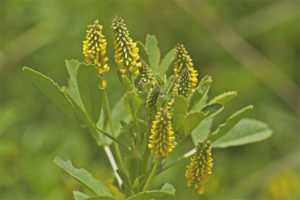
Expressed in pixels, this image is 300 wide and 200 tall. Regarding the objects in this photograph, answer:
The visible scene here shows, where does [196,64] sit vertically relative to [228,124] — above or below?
above

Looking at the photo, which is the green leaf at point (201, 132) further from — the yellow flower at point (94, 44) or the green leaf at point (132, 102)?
the yellow flower at point (94, 44)

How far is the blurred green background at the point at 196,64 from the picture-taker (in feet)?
11.3

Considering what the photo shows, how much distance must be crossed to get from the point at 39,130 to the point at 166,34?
1941 millimetres

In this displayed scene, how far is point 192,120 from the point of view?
64.0 inches

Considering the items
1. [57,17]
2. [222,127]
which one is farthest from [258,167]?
[222,127]

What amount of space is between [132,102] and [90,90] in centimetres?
20

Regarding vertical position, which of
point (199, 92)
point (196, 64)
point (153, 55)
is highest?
point (196, 64)

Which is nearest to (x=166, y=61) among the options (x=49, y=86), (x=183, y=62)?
(x=183, y=62)

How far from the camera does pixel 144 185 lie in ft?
6.07

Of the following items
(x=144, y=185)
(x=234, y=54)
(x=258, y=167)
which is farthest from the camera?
(x=234, y=54)

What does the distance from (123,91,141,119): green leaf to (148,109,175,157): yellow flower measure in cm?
11

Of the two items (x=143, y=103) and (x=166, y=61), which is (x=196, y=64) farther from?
(x=143, y=103)

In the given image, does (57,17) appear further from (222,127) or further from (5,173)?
(222,127)

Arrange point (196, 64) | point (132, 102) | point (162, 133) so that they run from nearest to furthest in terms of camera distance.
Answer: point (162, 133) → point (132, 102) → point (196, 64)
